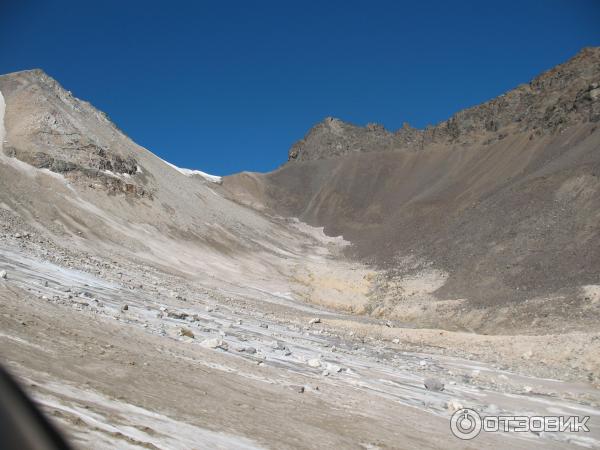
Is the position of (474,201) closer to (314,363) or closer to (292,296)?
(292,296)

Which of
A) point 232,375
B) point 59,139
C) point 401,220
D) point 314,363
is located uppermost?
point 401,220

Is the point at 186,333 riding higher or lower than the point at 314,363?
lower

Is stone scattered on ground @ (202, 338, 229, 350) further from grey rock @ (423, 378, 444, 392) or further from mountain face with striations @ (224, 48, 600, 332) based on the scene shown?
mountain face with striations @ (224, 48, 600, 332)

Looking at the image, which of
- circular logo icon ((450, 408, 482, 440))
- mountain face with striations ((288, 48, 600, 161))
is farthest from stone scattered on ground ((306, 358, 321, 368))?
mountain face with striations ((288, 48, 600, 161))

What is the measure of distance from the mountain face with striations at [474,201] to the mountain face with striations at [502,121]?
286mm

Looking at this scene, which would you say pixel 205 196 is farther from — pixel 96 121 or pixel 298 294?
pixel 298 294

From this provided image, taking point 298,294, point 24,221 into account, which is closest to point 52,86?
point 24,221

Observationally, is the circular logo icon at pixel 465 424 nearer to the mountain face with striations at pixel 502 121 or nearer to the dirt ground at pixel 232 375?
the dirt ground at pixel 232 375

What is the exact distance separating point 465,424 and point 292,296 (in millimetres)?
24922

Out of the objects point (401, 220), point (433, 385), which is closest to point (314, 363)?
point (433, 385)

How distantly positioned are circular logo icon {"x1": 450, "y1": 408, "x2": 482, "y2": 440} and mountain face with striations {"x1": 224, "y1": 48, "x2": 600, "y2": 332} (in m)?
15.3

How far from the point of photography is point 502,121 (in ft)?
298

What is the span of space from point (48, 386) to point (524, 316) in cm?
2481

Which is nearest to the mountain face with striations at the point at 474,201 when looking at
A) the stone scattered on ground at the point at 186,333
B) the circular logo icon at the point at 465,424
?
the circular logo icon at the point at 465,424
